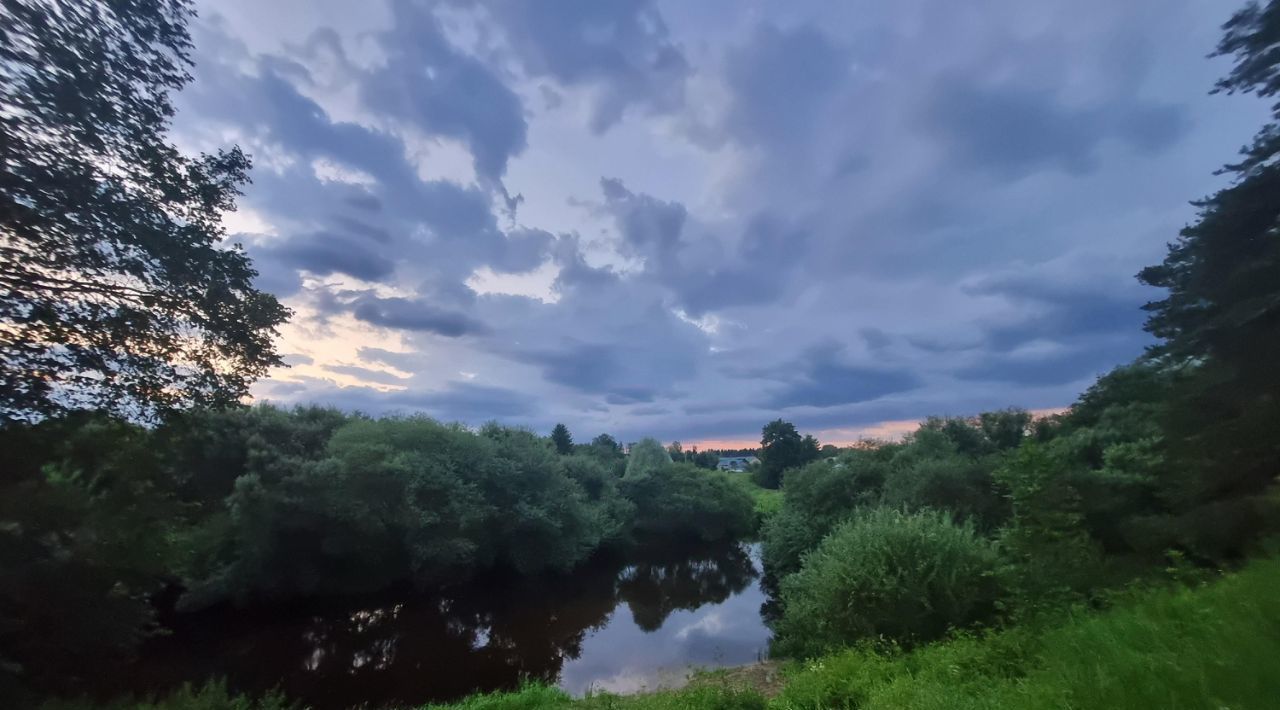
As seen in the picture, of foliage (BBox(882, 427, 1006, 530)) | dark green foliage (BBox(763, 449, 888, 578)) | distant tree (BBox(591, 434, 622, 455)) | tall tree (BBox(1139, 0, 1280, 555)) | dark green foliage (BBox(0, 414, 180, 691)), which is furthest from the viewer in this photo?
distant tree (BBox(591, 434, 622, 455))

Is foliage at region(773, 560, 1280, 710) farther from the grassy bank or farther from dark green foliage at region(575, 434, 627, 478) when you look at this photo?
dark green foliage at region(575, 434, 627, 478)

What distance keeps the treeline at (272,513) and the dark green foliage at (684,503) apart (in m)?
0.15

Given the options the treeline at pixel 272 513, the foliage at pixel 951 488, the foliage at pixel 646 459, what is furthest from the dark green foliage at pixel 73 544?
the foliage at pixel 646 459

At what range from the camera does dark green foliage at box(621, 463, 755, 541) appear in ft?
145

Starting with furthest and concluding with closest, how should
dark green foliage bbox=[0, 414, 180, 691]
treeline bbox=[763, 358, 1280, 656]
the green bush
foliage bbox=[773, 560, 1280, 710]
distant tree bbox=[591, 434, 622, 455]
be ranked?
distant tree bbox=[591, 434, 622, 455] < the green bush < treeline bbox=[763, 358, 1280, 656] < dark green foliage bbox=[0, 414, 180, 691] < foliage bbox=[773, 560, 1280, 710]

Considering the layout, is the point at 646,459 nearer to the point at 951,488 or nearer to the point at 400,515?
the point at 400,515

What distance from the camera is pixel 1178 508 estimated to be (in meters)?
9.94

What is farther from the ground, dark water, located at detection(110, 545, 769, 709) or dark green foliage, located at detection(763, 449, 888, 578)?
dark green foliage, located at detection(763, 449, 888, 578)

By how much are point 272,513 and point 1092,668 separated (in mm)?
24088

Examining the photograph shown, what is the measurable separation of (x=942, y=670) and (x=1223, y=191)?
8.37m

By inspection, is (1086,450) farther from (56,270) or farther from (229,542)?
(229,542)

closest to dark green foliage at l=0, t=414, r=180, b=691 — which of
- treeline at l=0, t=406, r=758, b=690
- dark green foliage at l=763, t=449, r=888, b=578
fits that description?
treeline at l=0, t=406, r=758, b=690

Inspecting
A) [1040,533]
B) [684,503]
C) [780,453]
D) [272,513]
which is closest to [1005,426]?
[684,503]

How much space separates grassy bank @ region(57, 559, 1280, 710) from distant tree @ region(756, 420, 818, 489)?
67302 millimetres
